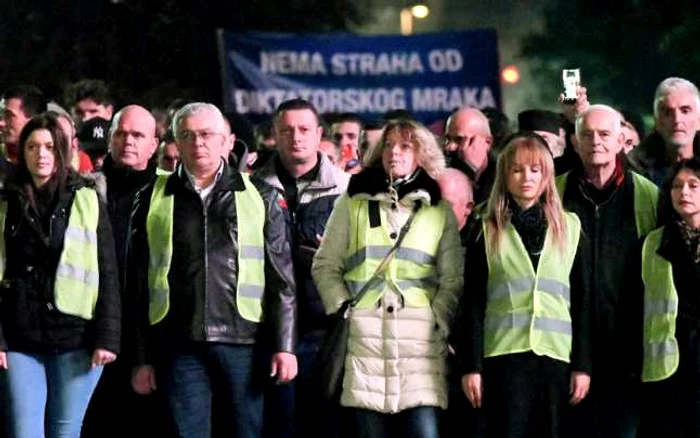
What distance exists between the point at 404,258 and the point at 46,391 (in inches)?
76.7

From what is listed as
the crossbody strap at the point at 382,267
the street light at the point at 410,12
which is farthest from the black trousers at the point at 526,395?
the street light at the point at 410,12

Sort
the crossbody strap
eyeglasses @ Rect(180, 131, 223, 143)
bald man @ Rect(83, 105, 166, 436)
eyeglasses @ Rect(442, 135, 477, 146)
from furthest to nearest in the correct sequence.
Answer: eyeglasses @ Rect(442, 135, 477, 146) < bald man @ Rect(83, 105, 166, 436) < eyeglasses @ Rect(180, 131, 223, 143) < the crossbody strap

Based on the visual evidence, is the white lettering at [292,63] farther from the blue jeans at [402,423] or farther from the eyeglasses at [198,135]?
the blue jeans at [402,423]

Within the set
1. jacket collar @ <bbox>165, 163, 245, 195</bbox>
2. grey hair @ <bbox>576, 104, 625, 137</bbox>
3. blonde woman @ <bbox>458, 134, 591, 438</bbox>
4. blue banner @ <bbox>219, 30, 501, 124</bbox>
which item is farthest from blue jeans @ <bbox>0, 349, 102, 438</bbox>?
blue banner @ <bbox>219, 30, 501, 124</bbox>

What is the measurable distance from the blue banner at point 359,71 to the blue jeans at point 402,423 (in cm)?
700

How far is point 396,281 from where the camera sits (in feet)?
30.6

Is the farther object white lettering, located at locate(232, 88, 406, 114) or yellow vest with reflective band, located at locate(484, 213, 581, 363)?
white lettering, located at locate(232, 88, 406, 114)

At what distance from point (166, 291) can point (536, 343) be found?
1.90 meters

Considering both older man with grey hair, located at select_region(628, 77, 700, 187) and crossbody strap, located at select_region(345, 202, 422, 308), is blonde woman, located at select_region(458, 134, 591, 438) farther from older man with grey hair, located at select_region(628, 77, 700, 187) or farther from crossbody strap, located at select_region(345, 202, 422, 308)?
older man with grey hair, located at select_region(628, 77, 700, 187)

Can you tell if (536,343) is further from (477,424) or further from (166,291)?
(166,291)

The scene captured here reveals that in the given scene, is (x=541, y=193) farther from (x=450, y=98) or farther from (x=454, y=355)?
(x=450, y=98)

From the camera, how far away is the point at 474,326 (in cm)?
925

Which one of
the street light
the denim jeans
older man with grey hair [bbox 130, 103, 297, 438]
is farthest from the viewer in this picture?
the street light

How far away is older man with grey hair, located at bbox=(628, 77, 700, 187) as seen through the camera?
10406 mm
